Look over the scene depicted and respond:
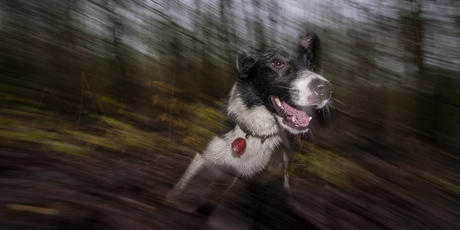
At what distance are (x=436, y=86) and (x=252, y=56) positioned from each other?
3.19 metres

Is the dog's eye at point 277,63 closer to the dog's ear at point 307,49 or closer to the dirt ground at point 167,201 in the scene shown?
the dog's ear at point 307,49

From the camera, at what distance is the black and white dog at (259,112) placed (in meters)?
2.02

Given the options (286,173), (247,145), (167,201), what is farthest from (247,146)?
(167,201)

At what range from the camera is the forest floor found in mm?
1152

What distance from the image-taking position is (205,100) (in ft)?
10.4

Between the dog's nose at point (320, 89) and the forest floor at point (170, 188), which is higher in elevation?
the dog's nose at point (320, 89)

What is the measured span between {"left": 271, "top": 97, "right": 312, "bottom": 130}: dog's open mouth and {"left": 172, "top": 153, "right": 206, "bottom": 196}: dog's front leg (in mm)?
844

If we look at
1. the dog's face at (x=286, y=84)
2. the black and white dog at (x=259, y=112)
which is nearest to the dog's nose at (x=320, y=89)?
the dog's face at (x=286, y=84)

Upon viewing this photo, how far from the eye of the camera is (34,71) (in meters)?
2.87

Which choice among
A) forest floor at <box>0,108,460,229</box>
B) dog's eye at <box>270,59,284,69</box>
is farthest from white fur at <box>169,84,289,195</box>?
dog's eye at <box>270,59,284,69</box>

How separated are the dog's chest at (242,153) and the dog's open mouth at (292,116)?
14.1 inches

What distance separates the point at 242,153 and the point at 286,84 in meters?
0.74

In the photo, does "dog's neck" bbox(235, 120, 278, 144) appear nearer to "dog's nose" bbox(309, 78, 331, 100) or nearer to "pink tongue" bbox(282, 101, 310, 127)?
"pink tongue" bbox(282, 101, 310, 127)

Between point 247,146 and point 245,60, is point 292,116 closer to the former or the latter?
point 247,146
